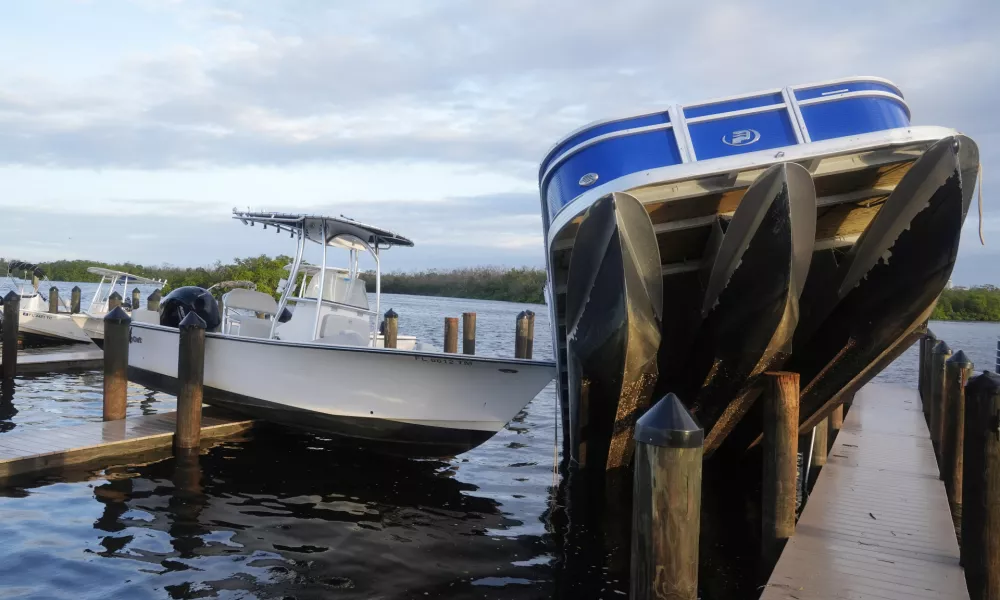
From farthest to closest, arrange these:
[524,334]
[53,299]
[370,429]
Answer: [53,299], [524,334], [370,429]

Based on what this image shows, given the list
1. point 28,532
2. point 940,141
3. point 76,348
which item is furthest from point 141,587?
point 76,348

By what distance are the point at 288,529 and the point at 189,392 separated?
3.04 metres

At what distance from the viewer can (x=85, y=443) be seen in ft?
27.9

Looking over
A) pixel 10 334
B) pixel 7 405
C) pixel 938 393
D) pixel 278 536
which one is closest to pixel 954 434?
pixel 938 393

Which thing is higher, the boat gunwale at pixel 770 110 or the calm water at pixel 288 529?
the boat gunwale at pixel 770 110

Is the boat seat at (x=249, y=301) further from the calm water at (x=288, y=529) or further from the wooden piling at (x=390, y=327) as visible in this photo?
the calm water at (x=288, y=529)

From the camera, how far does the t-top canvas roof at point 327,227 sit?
34.2 feet

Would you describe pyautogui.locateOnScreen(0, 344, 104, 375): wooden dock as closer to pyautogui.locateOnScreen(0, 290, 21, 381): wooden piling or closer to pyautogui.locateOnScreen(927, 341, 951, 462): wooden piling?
pyautogui.locateOnScreen(0, 290, 21, 381): wooden piling

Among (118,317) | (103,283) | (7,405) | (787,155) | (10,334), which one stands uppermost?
(787,155)

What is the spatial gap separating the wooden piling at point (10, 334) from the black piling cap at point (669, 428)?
47.7 feet

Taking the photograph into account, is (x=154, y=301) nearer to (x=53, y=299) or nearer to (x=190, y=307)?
(x=53, y=299)

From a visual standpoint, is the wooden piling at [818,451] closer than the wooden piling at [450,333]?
Yes

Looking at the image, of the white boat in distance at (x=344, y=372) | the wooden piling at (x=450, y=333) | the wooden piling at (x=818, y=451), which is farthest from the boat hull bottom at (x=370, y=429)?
the wooden piling at (x=450, y=333)

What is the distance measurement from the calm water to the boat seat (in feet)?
7.58
